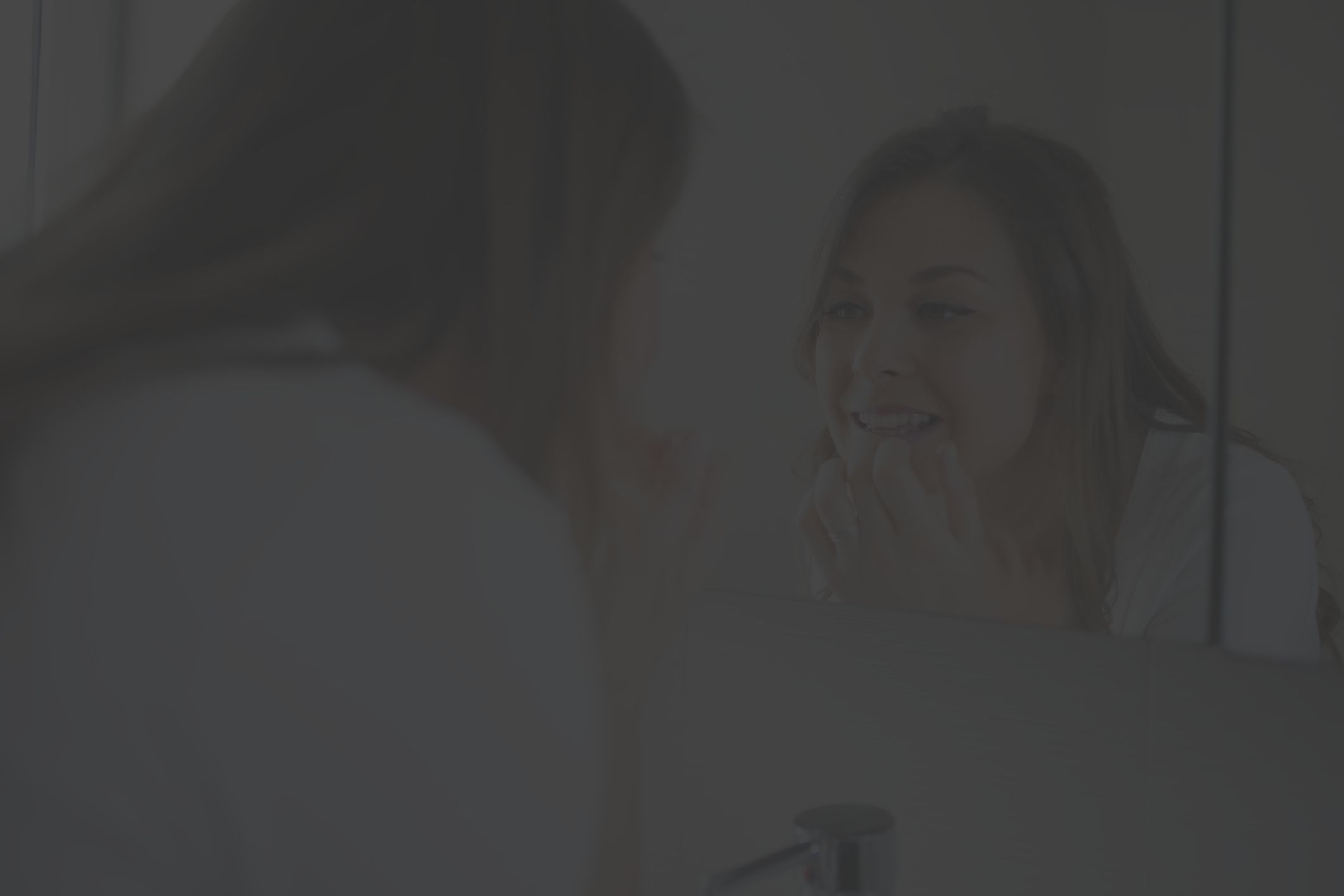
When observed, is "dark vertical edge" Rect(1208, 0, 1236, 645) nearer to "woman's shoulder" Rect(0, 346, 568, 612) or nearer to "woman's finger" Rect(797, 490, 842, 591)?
"woman's finger" Rect(797, 490, 842, 591)

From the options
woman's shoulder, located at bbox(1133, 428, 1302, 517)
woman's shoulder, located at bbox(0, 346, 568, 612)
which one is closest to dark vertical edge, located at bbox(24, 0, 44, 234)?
woman's shoulder, located at bbox(0, 346, 568, 612)

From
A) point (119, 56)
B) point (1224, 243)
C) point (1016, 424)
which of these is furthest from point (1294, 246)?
point (119, 56)

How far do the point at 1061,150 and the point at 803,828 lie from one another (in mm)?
376

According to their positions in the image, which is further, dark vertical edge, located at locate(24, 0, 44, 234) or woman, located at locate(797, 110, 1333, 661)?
dark vertical edge, located at locate(24, 0, 44, 234)

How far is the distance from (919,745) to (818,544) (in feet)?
0.55

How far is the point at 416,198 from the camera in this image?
1.91ft

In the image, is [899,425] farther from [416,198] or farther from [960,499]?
[416,198]

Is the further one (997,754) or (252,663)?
(997,754)

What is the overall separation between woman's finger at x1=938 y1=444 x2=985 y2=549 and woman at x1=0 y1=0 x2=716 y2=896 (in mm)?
146

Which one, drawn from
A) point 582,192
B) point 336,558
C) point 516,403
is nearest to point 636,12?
point 582,192

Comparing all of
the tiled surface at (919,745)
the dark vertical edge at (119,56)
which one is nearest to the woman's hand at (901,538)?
the tiled surface at (919,745)

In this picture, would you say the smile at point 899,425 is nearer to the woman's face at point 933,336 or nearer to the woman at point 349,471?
the woman's face at point 933,336

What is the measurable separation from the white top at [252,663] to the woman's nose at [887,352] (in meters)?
0.22

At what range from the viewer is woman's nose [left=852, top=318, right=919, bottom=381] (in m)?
0.51
